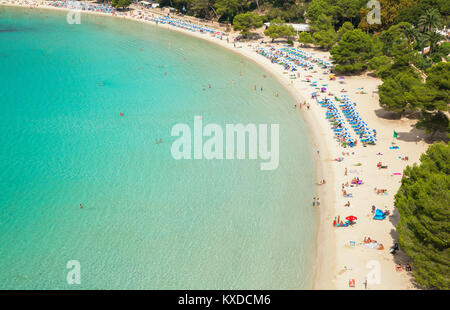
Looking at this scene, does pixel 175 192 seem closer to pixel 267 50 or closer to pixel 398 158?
pixel 398 158

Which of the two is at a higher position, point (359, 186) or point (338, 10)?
point (338, 10)

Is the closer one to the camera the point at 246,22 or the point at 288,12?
the point at 246,22

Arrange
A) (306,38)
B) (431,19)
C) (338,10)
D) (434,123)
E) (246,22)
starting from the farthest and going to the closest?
(246,22) → (338,10) → (306,38) → (431,19) → (434,123)

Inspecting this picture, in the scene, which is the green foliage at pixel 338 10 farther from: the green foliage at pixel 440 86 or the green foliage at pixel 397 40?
the green foliage at pixel 440 86

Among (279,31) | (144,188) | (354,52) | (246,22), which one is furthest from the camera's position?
(246,22)

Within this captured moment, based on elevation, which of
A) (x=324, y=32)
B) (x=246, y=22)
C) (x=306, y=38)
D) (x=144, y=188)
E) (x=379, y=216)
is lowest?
(x=144, y=188)

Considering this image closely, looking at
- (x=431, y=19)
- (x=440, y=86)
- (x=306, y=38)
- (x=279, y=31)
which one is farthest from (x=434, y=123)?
(x=279, y=31)

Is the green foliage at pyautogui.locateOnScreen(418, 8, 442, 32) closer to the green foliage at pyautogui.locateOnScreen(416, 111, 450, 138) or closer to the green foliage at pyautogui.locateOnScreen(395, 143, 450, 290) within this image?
the green foliage at pyautogui.locateOnScreen(416, 111, 450, 138)

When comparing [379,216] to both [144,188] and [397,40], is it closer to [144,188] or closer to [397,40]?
[144,188]
